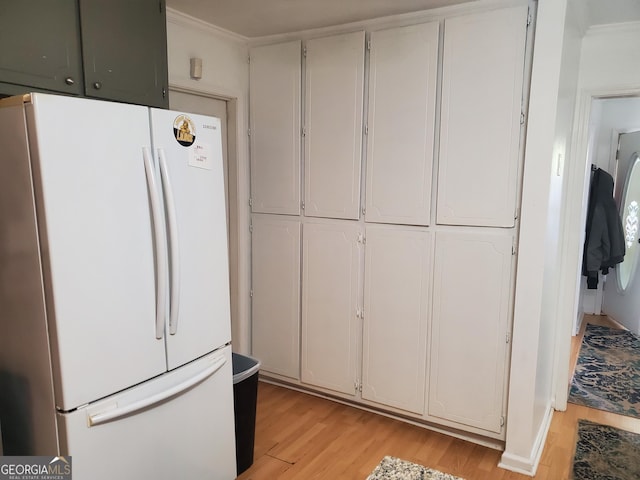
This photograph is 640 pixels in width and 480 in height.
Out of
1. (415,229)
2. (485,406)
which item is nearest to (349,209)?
(415,229)

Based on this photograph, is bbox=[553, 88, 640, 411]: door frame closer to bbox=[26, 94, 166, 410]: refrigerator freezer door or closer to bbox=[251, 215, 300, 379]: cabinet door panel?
bbox=[251, 215, 300, 379]: cabinet door panel

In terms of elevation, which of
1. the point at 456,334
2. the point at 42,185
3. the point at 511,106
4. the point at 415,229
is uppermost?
the point at 511,106

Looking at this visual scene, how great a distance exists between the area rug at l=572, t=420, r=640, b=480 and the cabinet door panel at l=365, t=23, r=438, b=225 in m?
1.58

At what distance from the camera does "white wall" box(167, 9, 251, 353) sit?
108 inches

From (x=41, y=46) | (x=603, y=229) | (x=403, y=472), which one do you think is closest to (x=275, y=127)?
(x=41, y=46)

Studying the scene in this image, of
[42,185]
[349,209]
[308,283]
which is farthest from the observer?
[308,283]

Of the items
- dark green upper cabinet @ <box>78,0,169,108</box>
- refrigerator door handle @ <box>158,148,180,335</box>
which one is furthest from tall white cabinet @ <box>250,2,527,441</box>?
refrigerator door handle @ <box>158,148,180,335</box>

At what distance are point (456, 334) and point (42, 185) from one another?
2.16 meters

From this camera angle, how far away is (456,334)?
8.61 feet

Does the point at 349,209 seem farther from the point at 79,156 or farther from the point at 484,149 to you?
the point at 79,156

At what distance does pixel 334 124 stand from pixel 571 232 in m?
1.70

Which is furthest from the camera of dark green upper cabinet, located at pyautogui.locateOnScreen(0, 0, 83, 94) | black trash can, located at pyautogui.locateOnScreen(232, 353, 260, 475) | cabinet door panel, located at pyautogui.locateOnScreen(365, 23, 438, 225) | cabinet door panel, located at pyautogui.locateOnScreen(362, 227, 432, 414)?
cabinet door panel, located at pyautogui.locateOnScreen(362, 227, 432, 414)

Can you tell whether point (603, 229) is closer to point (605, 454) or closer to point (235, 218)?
point (605, 454)

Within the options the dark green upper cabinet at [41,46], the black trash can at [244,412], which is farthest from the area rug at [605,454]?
the dark green upper cabinet at [41,46]
